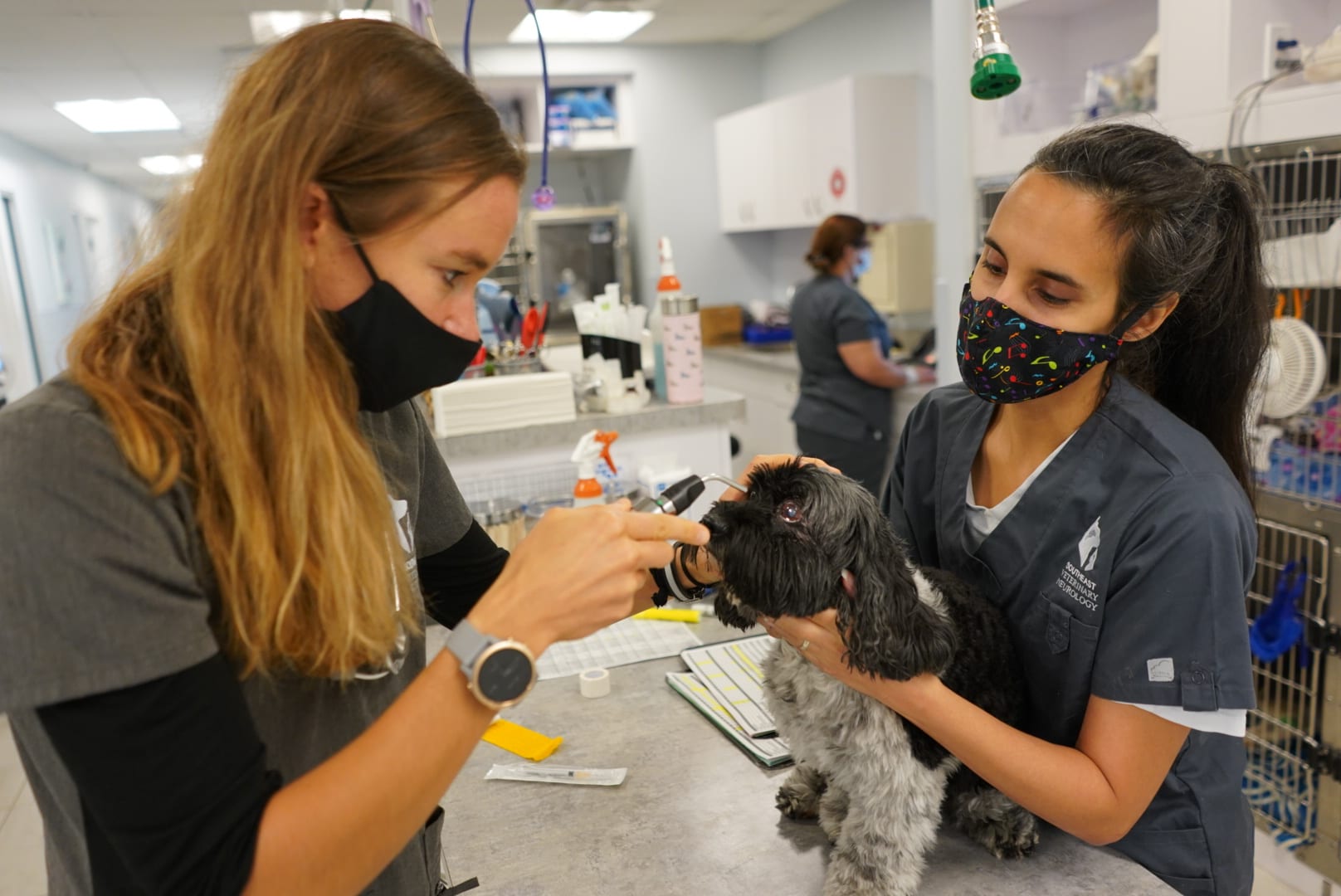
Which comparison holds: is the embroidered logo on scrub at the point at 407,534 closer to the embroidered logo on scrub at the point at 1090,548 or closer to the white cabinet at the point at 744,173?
the embroidered logo on scrub at the point at 1090,548

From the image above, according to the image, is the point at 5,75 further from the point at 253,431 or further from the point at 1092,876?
the point at 1092,876

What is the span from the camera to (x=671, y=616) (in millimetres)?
2055

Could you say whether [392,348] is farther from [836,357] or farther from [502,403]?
[836,357]

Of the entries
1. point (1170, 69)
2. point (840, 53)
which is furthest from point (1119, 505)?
point (840, 53)

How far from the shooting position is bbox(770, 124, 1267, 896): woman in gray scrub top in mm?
1101

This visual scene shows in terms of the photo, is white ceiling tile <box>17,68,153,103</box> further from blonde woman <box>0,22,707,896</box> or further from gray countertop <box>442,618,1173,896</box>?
blonde woman <box>0,22,707,896</box>

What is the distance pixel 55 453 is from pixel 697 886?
859 millimetres

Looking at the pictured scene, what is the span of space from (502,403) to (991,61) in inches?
66.6

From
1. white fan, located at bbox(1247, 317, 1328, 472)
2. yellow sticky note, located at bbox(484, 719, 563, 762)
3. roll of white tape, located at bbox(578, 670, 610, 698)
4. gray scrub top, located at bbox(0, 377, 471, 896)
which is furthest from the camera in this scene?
white fan, located at bbox(1247, 317, 1328, 472)

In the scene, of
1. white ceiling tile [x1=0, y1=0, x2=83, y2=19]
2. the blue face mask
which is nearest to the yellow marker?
the blue face mask

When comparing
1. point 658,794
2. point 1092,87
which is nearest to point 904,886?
point 658,794

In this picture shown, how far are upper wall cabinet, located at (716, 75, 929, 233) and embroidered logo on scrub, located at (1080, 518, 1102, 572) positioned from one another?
4421 mm

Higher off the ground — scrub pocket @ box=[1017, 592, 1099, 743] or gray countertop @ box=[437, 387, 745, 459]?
gray countertop @ box=[437, 387, 745, 459]

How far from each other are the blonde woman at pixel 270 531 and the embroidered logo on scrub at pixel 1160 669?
64cm
